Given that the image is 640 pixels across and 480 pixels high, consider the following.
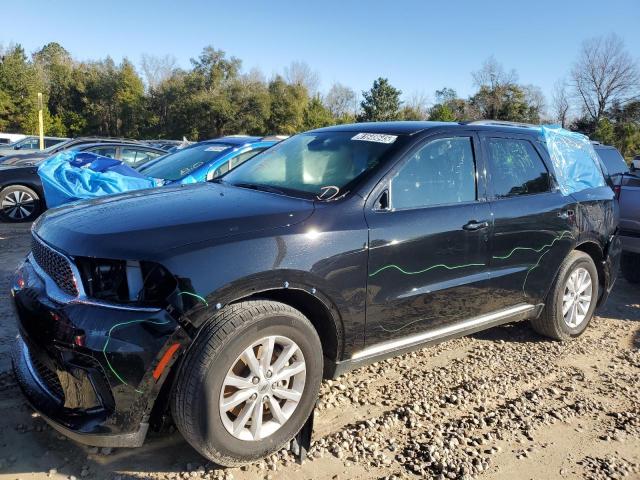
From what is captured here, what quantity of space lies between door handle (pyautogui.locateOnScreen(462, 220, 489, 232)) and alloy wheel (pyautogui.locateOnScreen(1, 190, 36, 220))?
8171 millimetres

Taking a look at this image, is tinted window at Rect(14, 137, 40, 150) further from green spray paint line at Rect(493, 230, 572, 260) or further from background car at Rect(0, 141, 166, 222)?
green spray paint line at Rect(493, 230, 572, 260)

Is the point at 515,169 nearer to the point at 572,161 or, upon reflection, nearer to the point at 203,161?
the point at 572,161

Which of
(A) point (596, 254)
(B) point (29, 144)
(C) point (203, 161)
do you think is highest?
(B) point (29, 144)

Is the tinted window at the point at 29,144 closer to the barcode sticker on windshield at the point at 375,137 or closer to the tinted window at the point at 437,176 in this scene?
the barcode sticker on windshield at the point at 375,137

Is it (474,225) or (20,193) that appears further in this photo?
(20,193)

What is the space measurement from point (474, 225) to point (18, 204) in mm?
8249

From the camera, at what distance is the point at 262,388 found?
2.67 meters

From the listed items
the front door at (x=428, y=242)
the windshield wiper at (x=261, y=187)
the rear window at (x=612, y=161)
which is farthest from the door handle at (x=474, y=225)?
the rear window at (x=612, y=161)

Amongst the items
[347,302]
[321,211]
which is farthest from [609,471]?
[321,211]

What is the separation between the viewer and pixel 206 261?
8.04ft

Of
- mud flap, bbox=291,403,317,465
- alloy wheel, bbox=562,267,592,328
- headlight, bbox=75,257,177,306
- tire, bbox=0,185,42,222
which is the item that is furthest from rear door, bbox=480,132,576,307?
tire, bbox=0,185,42,222

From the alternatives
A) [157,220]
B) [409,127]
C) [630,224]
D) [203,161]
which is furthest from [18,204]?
[630,224]

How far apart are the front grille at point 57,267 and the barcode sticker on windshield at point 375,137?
6.80 ft

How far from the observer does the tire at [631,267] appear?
22.0 feet
